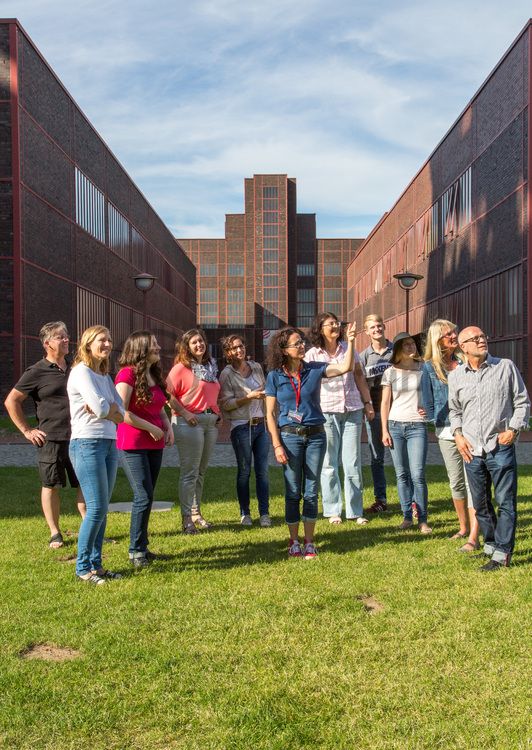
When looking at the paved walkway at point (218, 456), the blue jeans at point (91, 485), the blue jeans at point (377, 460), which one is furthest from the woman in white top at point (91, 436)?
the paved walkway at point (218, 456)

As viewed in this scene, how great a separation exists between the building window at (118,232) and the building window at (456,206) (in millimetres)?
15039

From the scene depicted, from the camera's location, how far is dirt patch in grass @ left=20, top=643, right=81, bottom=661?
3.97m

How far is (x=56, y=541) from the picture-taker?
6.55 metres

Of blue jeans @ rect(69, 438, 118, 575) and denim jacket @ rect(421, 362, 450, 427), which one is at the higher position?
denim jacket @ rect(421, 362, 450, 427)

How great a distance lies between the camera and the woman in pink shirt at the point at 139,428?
19.0ft

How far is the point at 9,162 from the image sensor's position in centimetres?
2306

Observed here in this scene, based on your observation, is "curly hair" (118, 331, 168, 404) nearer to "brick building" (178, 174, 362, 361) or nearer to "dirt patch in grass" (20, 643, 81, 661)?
"dirt patch in grass" (20, 643, 81, 661)

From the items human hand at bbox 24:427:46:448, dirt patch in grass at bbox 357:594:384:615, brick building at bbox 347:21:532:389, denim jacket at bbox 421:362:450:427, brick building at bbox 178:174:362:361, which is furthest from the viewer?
brick building at bbox 178:174:362:361

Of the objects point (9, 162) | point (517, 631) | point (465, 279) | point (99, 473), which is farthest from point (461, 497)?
point (465, 279)

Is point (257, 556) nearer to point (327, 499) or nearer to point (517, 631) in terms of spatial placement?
point (327, 499)

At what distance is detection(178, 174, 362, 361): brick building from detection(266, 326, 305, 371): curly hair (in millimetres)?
71134

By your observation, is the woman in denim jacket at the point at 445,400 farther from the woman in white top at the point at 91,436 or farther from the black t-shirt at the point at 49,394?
the black t-shirt at the point at 49,394

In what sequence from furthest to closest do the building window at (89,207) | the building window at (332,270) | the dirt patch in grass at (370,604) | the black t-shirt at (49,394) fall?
the building window at (332,270) < the building window at (89,207) < the black t-shirt at (49,394) < the dirt patch in grass at (370,604)

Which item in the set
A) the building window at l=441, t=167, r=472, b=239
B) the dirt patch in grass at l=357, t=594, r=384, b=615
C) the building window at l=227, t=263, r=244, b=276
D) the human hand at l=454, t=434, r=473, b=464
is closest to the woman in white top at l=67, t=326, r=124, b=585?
the dirt patch in grass at l=357, t=594, r=384, b=615
